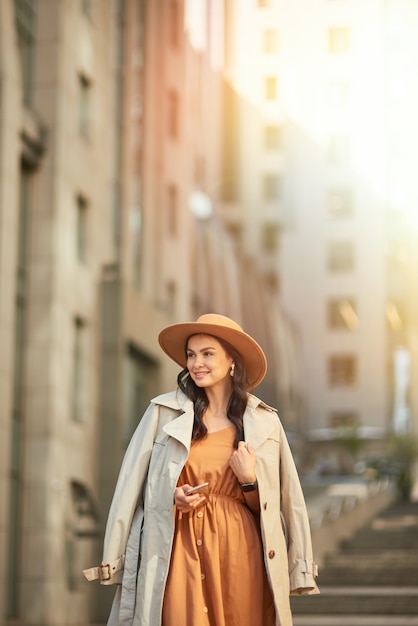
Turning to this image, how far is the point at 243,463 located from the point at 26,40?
21.9 meters

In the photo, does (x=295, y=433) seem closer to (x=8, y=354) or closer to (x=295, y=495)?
(x=8, y=354)

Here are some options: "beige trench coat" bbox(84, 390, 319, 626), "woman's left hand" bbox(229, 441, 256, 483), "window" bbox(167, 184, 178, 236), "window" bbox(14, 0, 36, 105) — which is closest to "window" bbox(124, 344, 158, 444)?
"window" bbox(167, 184, 178, 236)

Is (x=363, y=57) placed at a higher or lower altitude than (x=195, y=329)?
higher

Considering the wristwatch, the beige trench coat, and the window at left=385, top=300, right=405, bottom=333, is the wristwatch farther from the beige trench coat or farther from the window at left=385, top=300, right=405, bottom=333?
the window at left=385, top=300, right=405, bottom=333

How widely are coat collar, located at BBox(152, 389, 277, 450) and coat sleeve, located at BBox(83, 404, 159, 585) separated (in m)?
0.10

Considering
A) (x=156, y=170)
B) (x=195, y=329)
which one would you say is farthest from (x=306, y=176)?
(x=195, y=329)

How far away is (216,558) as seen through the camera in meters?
5.52

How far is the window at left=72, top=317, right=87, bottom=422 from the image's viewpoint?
88.3ft

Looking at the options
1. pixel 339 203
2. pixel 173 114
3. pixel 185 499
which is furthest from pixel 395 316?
pixel 185 499

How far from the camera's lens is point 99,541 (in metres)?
26.4

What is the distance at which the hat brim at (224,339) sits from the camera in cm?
580

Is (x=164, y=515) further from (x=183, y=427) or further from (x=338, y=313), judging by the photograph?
(x=338, y=313)

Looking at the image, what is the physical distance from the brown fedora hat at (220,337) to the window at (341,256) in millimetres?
70918

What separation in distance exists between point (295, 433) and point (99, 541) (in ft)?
142
